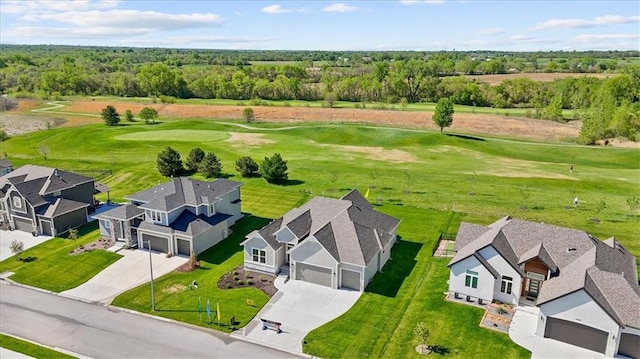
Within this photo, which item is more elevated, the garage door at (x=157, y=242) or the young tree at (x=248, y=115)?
the young tree at (x=248, y=115)

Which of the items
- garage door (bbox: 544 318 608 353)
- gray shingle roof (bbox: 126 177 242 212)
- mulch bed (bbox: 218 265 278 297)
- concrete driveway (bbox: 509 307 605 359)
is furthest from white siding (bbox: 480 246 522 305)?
gray shingle roof (bbox: 126 177 242 212)

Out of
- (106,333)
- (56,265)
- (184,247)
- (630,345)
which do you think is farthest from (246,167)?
(630,345)

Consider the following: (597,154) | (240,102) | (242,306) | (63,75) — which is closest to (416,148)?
(597,154)

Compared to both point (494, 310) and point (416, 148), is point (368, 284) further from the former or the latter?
point (416, 148)

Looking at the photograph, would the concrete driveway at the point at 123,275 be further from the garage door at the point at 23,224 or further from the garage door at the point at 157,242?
the garage door at the point at 23,224

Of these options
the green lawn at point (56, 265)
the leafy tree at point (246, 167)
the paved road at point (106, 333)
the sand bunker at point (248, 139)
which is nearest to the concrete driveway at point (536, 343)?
the paved road at point (106, 333)

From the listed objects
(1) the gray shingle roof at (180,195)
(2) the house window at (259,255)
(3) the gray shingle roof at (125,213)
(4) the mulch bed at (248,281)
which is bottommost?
(4) the mulch bed at (248,281)
